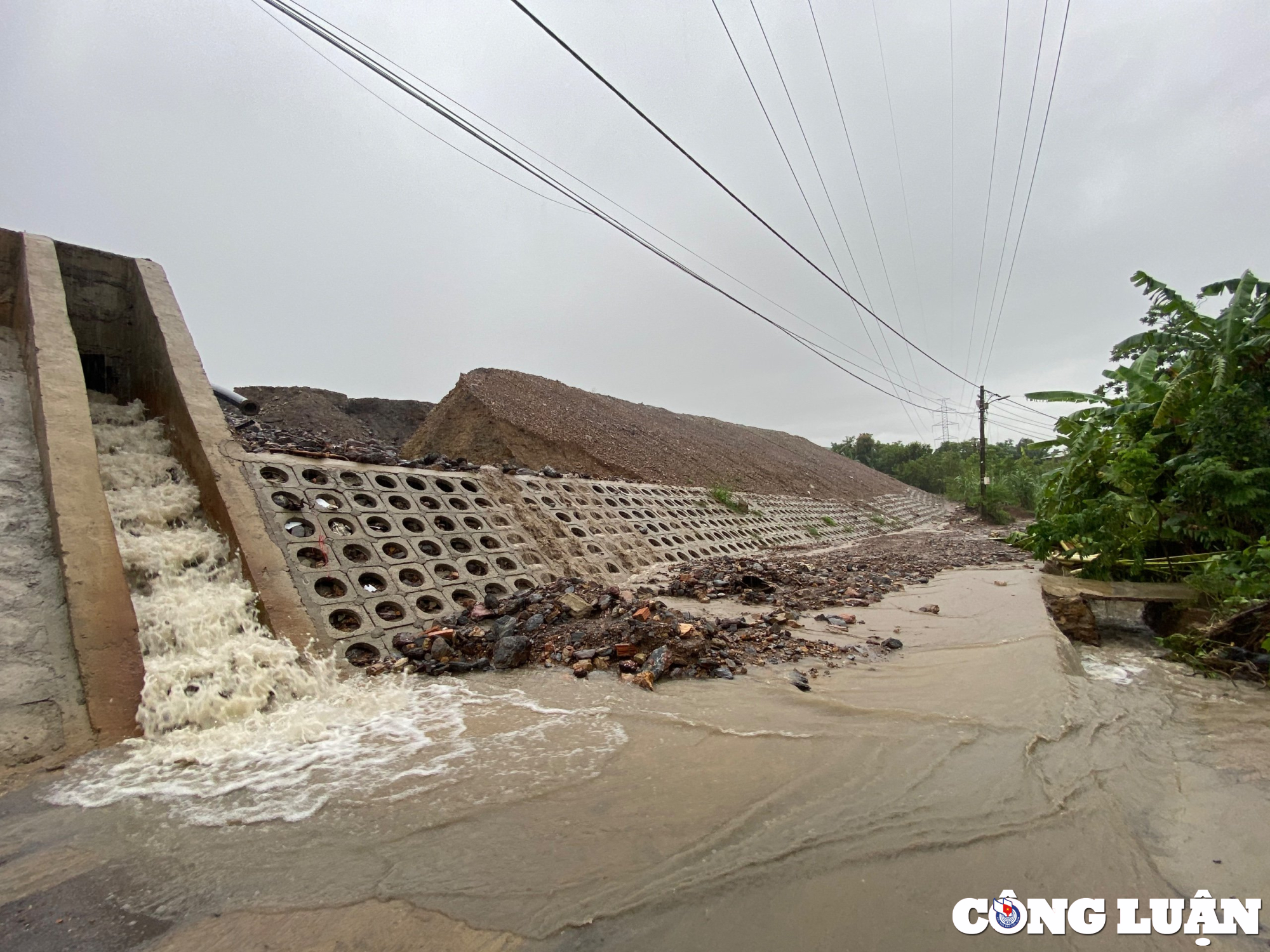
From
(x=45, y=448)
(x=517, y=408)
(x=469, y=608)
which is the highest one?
(x=517, y=408)

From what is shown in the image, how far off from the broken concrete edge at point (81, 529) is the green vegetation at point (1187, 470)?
8.62 metres

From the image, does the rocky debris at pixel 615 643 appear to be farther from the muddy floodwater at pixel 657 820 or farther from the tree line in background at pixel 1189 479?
the tree line in background at pixel 1189 479

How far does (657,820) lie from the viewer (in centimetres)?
285

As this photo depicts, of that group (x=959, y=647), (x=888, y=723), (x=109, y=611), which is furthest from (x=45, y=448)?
(x=959, y=647)

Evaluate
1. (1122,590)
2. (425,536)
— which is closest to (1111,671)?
(1122,590)

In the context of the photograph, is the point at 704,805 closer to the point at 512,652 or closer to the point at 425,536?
the point at 512,652

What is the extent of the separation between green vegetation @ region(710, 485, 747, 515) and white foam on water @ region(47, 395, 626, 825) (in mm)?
14216

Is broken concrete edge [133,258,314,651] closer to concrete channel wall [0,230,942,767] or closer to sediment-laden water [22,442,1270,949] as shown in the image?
concrete channel wall [0,230,942,767]

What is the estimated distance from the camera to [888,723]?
3.88 m

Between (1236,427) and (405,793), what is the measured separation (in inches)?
333

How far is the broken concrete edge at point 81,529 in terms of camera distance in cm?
427

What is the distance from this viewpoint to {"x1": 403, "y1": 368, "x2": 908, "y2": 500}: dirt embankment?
17.2 m

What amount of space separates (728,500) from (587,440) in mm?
4925

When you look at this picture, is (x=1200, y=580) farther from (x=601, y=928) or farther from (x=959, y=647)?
(x=601, y=928)
